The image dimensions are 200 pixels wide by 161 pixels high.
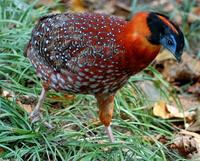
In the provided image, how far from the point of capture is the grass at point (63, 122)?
503 centimetres

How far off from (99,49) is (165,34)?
0.45 meters

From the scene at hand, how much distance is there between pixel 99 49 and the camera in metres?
4.66

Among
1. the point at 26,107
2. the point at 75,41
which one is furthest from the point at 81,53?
the point at 26,107

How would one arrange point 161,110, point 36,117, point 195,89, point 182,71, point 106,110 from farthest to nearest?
point 182,71, point 195,89, point 161,110, point 36,117, point 106,110

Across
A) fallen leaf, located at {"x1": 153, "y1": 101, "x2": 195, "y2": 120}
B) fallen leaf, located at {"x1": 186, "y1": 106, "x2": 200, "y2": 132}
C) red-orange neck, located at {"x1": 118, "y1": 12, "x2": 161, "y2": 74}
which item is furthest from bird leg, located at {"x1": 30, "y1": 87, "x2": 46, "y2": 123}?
fallen leaf, located at {"x1": 186, "y1": 106, "x2": 200, "y2": 132}

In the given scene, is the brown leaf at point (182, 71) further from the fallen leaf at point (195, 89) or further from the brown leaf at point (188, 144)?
the brown leaf at point (188, 144)

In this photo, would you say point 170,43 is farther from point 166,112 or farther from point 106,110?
point 166,112

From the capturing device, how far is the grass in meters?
5.03

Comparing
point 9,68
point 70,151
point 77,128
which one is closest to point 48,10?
point 9,68

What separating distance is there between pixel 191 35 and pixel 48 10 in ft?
6.08

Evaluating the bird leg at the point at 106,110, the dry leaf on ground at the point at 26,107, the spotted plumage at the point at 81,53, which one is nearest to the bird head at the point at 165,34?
the spotted plumage at the point at 81,53

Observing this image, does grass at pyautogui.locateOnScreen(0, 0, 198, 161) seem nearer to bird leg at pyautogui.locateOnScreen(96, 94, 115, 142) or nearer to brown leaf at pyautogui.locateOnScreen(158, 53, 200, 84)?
bird leg at pyautogui.locateOnScreen(96, 94, 115, 142)

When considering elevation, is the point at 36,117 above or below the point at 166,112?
above

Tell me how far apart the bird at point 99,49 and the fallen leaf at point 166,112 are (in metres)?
0.92
